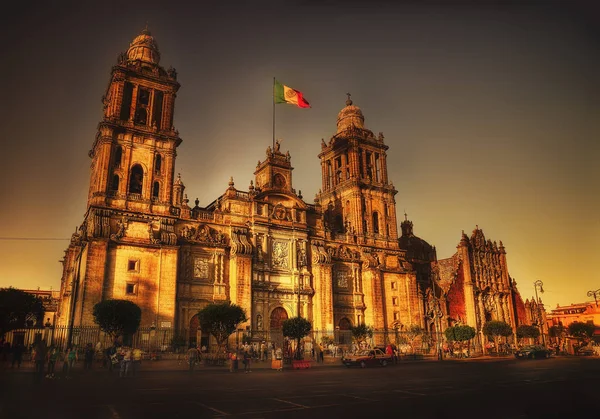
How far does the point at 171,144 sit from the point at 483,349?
1757 inches

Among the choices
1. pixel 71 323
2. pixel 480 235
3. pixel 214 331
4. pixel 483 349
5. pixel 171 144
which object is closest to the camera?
pixel 214 331

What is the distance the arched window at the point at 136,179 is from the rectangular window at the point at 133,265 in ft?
24.5

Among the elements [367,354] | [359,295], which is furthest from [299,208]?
[367,354]

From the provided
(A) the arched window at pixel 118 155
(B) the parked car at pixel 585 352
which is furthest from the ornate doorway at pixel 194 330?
(B) the parked car at pixel 585 352

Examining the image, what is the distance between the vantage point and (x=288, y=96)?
50.7 m

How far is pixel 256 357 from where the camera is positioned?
A: 40594 mm

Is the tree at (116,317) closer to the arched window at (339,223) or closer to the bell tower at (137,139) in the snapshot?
the bell tower at (137,139)

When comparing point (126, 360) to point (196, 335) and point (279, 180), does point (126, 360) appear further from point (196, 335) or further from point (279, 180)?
point (279, 180)

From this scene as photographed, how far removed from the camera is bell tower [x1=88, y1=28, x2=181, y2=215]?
141ft

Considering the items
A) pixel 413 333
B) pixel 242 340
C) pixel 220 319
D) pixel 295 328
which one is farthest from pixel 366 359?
pixel 413 333

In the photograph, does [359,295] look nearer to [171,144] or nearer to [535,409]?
[171,144]

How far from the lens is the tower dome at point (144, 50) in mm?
50281

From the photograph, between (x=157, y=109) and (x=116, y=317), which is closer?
(x=116, y=317)

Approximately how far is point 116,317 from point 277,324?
18208 millimetres
